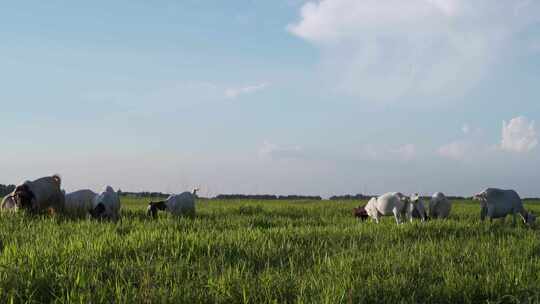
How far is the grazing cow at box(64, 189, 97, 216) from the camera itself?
16.8 m

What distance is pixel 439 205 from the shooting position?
2073 centimetres

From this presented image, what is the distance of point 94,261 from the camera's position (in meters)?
6.84

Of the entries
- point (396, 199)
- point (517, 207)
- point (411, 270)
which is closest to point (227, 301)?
point (411, 270)

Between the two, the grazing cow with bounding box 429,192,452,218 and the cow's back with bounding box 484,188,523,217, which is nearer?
the cow's back with bounding box 484,188,523,217

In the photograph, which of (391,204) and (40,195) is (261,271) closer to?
(391,204)

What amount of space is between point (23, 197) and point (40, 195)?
2.33ft

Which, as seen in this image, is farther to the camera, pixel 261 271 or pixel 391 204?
pixel 391 204

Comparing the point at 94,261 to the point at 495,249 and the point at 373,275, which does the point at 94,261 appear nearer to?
the point at 373,275

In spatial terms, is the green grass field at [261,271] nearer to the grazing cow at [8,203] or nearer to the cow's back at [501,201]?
Answer: the grazing cow at [8,203]

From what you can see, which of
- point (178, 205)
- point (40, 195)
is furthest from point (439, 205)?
point (40, 195)

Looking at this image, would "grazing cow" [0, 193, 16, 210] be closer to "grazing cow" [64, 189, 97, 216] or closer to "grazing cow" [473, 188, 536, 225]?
"grazing cow" [64, 189, 97, 216]

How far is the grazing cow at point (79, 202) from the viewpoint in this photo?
16.8m

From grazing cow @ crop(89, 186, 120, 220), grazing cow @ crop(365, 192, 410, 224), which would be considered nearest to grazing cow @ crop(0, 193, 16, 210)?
grazing cow @ crop(89, 186, 120, 220)

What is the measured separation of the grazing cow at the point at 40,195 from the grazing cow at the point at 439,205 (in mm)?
13449
